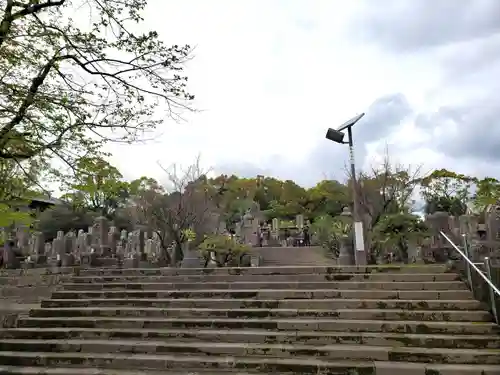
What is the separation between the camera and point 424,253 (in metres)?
13.1

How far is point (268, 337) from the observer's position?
20.4 feet

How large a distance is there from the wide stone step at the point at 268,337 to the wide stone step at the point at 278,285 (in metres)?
1.64

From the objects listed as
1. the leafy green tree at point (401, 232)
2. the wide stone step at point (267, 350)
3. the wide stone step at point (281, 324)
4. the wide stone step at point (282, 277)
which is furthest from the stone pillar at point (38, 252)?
the leafy green tree at point (401, 232)

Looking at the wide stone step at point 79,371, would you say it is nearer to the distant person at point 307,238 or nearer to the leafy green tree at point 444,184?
the distant person at point 307,238

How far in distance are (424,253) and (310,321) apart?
8.19 metres

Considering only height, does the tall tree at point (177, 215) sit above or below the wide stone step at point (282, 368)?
above

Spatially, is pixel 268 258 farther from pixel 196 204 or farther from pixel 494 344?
pixel 494 344

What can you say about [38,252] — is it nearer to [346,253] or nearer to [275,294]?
[346,253]

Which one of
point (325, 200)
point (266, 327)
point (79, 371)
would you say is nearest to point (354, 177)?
point (266, 327)

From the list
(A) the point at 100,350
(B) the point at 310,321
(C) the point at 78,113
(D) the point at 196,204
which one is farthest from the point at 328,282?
(D) the point at 196,204

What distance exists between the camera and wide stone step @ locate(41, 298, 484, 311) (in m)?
6.75

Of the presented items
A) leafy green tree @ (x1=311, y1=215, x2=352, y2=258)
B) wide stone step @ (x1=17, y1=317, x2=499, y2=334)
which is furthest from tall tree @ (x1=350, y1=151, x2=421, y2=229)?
wide stone step @ (x1=17, y1=317, x2=499, y2=334)

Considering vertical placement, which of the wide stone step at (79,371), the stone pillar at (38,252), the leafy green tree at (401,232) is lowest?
the wide stone step at (79,371)

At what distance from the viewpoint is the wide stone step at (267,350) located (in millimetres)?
5336
